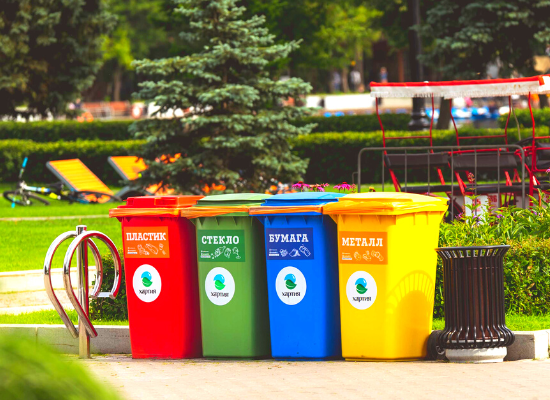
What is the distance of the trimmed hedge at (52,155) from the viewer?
81.7 feet

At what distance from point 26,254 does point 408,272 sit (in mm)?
6639

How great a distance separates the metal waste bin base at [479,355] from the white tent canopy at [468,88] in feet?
17.5

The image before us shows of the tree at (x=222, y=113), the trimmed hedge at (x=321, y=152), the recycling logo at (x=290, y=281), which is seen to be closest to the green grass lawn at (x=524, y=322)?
the recycling logo at (x=290, y=281)

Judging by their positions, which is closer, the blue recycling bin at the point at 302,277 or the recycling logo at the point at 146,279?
the blue recycling bin at the point at 302,277

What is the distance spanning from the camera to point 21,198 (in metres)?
20.1

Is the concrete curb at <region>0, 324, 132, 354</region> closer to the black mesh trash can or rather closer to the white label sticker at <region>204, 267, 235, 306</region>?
the white label sticker at <region>204, 267, 235, 306</region>

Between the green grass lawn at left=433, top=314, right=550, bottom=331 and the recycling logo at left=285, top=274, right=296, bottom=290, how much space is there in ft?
4.13

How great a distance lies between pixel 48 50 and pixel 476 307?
73.1ft

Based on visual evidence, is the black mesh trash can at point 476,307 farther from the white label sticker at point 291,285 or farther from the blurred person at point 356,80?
the blurred person at point 356,80

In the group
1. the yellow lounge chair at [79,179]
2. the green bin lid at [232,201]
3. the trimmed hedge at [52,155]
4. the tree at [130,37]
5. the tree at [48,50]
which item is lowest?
the green bin lid at [232,201]

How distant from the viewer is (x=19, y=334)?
96.3 inches

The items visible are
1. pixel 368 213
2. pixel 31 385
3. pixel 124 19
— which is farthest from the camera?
pixel 124 19

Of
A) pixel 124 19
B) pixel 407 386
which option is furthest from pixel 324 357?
pixel 124 19

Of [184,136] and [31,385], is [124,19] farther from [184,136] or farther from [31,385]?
[31,385]
